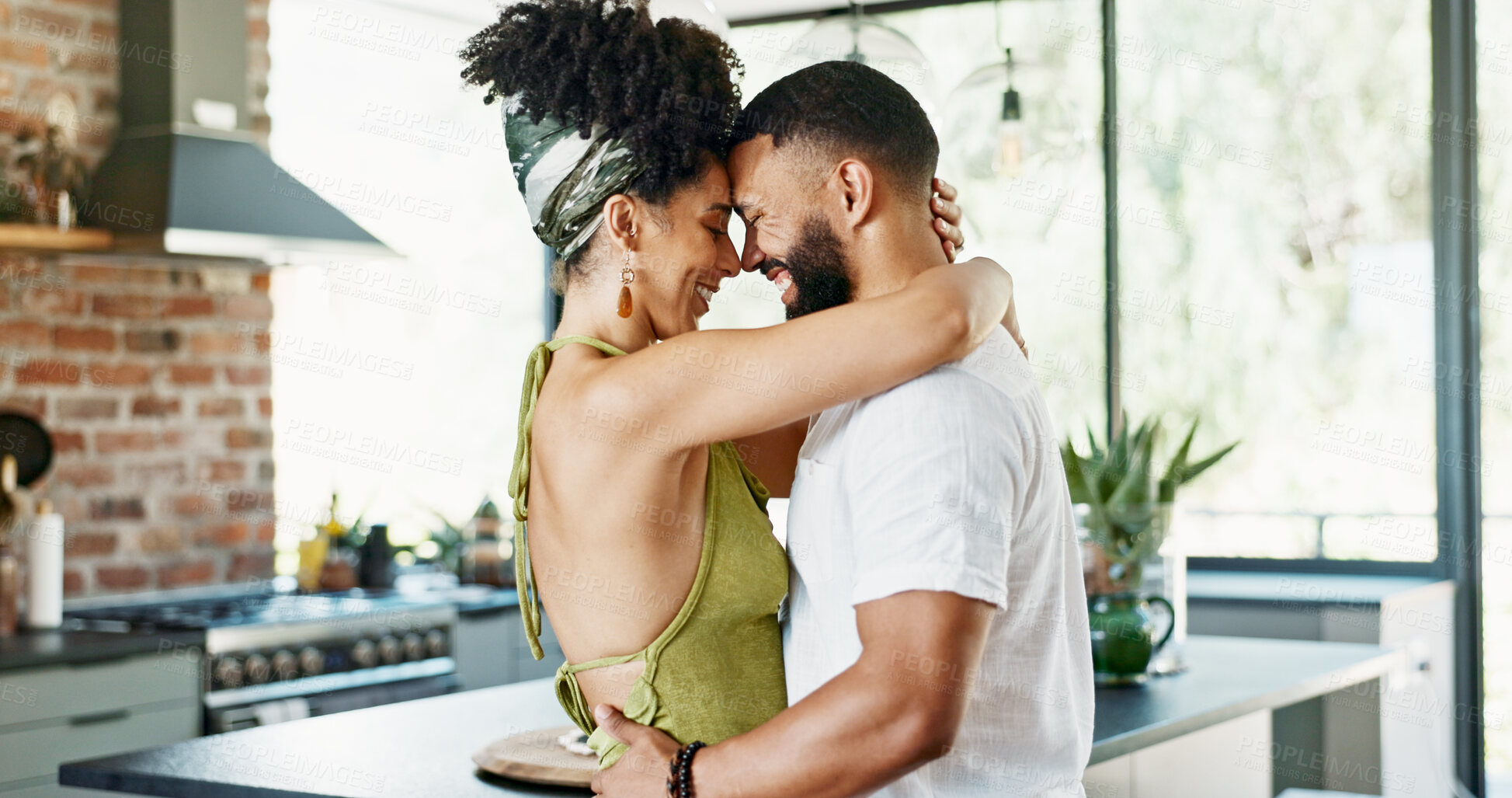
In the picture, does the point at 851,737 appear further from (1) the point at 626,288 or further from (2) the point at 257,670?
(2) the point at 257,670

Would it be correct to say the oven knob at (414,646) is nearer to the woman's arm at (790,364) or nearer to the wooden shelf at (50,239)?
the wooden shelf at (50,239)

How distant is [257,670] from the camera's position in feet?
11.6

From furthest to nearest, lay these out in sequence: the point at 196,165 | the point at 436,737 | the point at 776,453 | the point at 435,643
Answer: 1. the point at 435,643
2. the point at 196,165
3. the point at 436,737
4. the point at 776,453

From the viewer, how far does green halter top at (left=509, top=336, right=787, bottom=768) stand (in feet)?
4.58

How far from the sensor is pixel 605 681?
1.45 meters

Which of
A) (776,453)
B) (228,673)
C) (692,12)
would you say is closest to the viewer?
(692,12)

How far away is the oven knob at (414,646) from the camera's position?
12.9ft

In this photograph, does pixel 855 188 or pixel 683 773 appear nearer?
pixel 683 773

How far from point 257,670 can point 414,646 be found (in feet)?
1.68

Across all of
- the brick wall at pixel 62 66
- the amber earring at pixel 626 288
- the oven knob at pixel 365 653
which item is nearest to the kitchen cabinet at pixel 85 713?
the oven knob at pixel 365 653

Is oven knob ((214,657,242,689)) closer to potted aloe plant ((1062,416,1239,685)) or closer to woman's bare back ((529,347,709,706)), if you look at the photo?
potted aloe plant ((1062,416,1239,685))

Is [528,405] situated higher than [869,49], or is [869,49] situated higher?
[869,49]

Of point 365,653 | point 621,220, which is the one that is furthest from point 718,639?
point 365,653

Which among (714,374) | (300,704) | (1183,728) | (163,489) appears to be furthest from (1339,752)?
(163,489)
